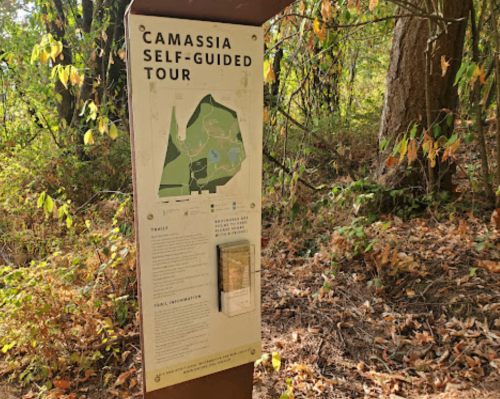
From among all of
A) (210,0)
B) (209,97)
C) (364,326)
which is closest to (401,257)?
(364,326)

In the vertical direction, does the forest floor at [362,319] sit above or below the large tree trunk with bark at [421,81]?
below

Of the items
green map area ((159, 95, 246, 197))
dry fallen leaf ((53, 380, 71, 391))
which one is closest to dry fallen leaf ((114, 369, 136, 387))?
dry fallen leaf ((53, 380, 71, 391))

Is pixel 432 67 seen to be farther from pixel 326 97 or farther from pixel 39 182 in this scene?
pixel 39 182

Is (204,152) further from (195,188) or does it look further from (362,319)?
(362,319)

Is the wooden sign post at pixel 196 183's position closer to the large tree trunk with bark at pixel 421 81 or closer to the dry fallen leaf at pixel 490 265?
the dry fallen leaf at pixel 490 265

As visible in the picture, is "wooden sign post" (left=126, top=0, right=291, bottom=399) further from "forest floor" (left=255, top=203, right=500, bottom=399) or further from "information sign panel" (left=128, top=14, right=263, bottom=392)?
"forest floor" (left=255, top=203, right=500, bottom=399)

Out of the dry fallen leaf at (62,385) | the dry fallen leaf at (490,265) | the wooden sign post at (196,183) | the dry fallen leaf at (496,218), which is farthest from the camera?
the dry fallen leaf at (496,218)

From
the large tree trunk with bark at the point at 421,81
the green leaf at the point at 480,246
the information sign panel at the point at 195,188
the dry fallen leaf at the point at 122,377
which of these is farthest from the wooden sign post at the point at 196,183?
the large tree trunk with bark at the point at 421,81

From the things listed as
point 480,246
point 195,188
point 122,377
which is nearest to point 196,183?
point 195,188

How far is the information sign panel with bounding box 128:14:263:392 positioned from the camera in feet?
5.14

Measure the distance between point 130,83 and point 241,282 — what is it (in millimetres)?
981

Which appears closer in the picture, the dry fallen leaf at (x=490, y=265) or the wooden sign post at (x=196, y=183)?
the wooden sign post at (x=196, y=183)

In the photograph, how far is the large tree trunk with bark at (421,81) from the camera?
147 inches

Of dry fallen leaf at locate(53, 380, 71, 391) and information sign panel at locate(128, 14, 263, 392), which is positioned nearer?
information sign panel at locate(128, 14, 263, 392)
